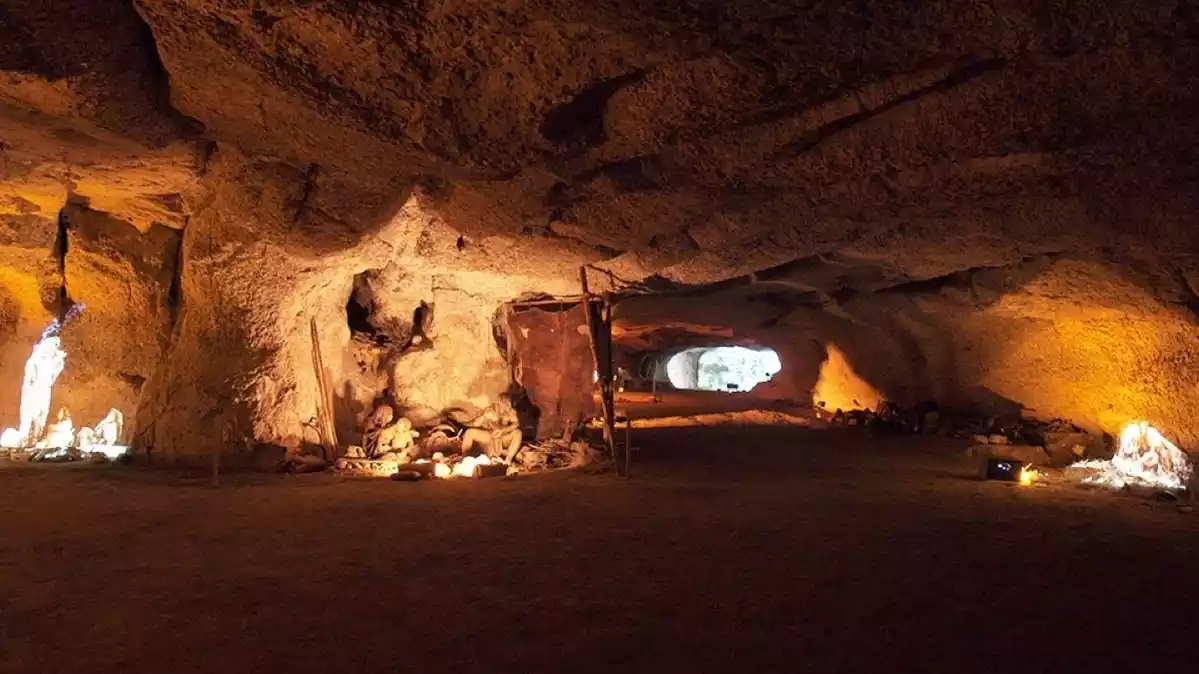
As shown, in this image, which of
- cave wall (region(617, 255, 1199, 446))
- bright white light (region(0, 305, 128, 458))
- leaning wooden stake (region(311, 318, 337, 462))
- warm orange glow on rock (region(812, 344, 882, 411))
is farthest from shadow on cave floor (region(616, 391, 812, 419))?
bright white light (region(0, 305, 128, 458))

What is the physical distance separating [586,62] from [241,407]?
206 inches

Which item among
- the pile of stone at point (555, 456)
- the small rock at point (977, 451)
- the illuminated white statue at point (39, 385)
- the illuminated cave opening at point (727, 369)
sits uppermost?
the illuminated cave opening at point (727, 369)

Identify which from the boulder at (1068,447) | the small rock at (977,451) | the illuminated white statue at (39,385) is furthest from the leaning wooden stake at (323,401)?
the boulder at (1068,447)

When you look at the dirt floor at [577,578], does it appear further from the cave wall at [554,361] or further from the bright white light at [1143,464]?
the cave wall at [554,361]

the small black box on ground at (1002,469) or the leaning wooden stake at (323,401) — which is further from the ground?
the leaning wooden stake at (323,401)

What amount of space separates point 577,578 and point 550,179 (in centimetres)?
353

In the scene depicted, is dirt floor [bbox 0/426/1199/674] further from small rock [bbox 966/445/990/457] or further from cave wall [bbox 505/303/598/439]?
cave wall [bbox 505/303/598/439]

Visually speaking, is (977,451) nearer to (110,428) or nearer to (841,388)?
(841,388)

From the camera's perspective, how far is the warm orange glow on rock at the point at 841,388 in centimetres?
1428

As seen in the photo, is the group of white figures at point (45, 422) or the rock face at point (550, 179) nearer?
the rock face at point (550, 179)

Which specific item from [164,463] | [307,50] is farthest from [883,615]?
[164,463]

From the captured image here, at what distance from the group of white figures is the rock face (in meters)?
0.25

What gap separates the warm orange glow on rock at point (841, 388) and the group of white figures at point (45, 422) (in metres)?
12.5

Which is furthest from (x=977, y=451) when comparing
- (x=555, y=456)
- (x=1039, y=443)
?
(x=555, y=456)
